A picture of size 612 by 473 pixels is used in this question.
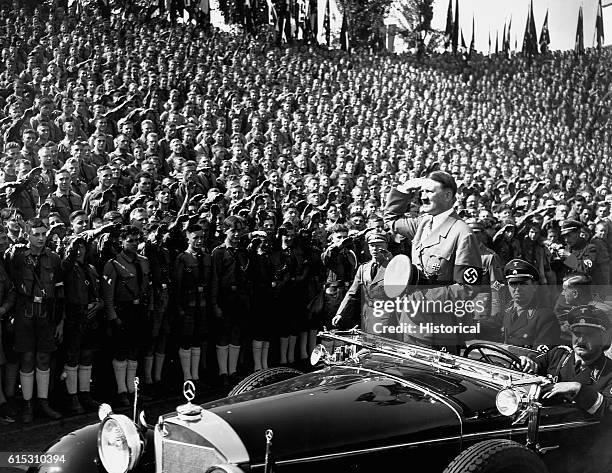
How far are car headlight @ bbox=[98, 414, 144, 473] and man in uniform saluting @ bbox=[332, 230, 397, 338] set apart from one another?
5.61 ft

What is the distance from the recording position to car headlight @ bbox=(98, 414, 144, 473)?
139 inches

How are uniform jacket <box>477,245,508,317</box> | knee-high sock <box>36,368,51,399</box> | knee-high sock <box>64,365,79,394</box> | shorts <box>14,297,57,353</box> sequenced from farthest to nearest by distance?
1. knee-high sock <box>64,365,79,394</box>
2. knee-high sock <box>36,368,51,399</box>
3. shorts <box>14,297,57,353</box>
4. uniform jacket <box>477,245,508,317</box>

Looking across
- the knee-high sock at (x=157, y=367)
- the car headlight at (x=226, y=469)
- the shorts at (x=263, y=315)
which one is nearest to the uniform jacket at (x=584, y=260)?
the shorts at (x=263, y=315)

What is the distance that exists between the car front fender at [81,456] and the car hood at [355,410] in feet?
1.29

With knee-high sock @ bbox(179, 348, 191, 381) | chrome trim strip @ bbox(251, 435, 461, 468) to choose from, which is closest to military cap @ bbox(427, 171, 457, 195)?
chrome trim strip @ bbox(251, 435, 461, 468)

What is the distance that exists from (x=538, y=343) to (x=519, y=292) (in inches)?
13.8

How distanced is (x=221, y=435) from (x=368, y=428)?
704 millimetres

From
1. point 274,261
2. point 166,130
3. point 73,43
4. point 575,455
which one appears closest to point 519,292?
point 575,455

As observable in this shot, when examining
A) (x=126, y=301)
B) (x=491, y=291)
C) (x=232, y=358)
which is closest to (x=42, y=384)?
(x=126, y=301)

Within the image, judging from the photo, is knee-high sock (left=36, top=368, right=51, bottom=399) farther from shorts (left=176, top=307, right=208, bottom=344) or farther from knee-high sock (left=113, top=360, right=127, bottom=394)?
shorts (left=176, top=307, right=208, bottom=344)

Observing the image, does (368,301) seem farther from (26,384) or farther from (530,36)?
(530,36)

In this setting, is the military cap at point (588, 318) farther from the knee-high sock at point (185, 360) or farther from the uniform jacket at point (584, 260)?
the uniform jacket at point (584, 260)

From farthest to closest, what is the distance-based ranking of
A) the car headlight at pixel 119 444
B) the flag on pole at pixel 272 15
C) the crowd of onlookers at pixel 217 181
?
the flag on pole at pixel 272 15 → the crowd of onlookers at pixel 217 181 → the car headlight at pixel 119 444

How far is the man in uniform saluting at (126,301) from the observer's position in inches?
277
